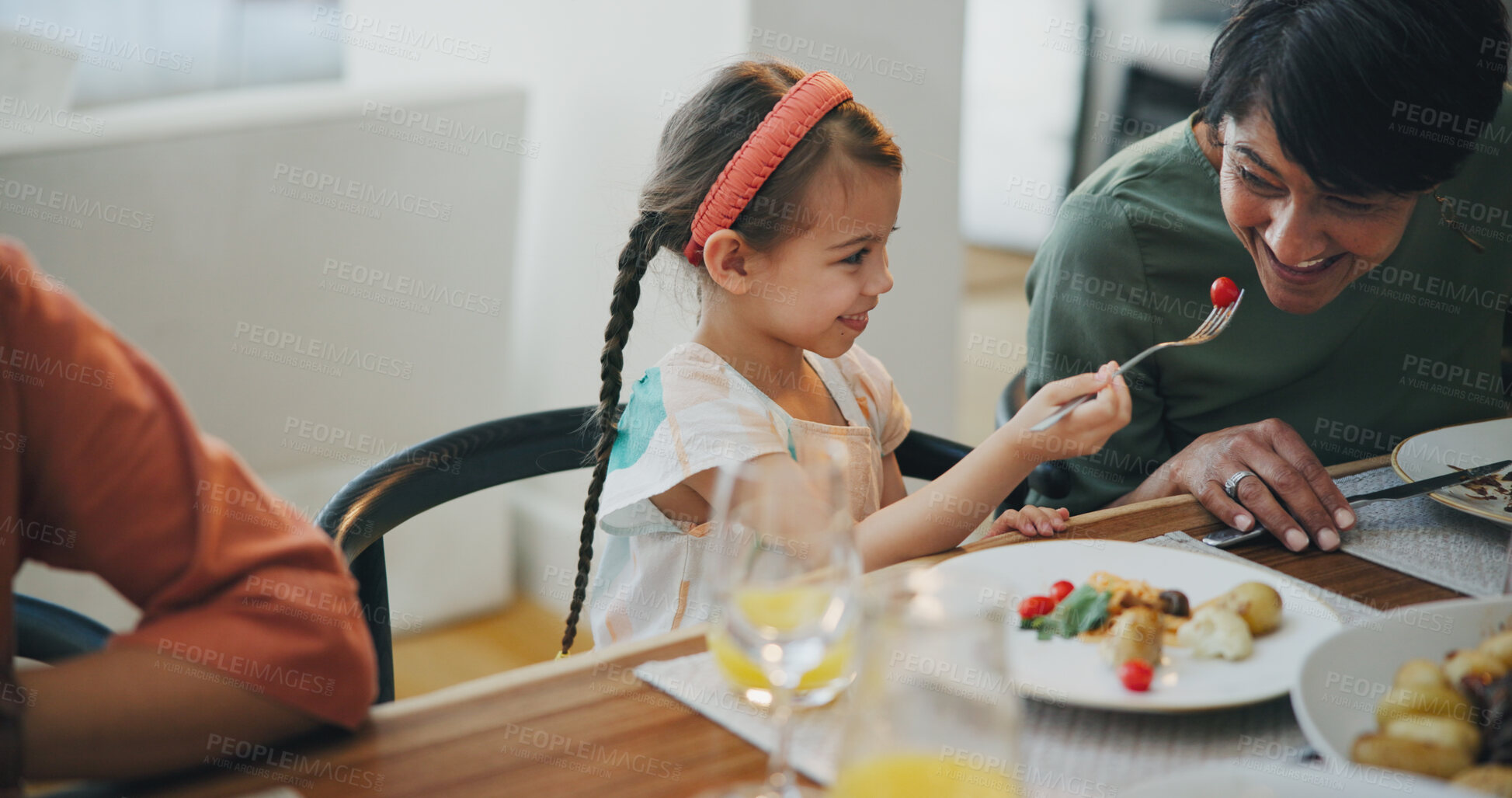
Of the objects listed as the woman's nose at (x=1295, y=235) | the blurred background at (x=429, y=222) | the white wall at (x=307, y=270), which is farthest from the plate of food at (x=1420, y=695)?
the white wall at (x=307, y=270)

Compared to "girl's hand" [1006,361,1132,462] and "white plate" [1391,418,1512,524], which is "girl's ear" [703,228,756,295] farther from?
"white plate" [1391,418,1512,524]

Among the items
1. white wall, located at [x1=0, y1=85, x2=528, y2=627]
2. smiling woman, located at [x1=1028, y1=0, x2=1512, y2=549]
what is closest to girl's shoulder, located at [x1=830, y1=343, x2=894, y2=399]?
smiling woman, located at [x1=1028, y1=0, x2=1512, y2=549]

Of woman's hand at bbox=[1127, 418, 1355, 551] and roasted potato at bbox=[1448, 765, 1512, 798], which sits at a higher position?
roasted potato at bbox=[1448, 765, 1512, 798]

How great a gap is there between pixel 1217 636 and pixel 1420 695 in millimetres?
135

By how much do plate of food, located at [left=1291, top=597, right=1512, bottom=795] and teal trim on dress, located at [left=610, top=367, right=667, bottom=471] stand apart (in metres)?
0.63

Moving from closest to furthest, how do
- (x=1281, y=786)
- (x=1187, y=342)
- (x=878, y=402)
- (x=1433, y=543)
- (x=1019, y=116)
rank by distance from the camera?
(x=1281, y=786), (x=1433, y=543), (x=1187, y=342), (x=878, y=402), (x=1019, y=116)

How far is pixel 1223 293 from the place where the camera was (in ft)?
4.21

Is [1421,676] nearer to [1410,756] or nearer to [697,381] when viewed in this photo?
[1410,756]

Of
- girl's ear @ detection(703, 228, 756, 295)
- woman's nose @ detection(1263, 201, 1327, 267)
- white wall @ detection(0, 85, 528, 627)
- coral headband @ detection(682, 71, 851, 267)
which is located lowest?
white wall @ detection(0, 85, 528, 627)

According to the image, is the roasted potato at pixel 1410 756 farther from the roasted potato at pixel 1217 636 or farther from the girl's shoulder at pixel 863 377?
the girl's shoulder at pixel 863 377

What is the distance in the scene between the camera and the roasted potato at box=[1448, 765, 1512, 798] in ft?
1.85

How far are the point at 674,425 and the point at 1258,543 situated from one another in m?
0.52

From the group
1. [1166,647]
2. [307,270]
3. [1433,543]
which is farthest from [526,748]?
[307,270]

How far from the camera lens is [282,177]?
2100 mm
